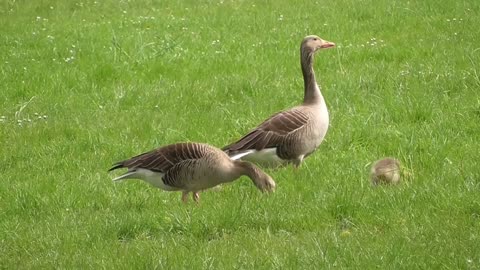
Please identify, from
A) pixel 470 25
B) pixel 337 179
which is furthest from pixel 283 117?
pixel 470 25

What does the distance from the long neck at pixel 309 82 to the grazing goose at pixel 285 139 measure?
15 centimetres

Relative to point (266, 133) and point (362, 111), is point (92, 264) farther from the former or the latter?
point (362, 111)

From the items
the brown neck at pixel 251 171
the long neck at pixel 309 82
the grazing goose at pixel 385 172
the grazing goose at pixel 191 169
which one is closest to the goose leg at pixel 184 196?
the grazing goose at pixel 191 169

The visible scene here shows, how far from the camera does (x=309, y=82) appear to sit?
10.2 m

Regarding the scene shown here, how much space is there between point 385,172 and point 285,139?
121cm

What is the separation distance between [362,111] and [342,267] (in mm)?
5182

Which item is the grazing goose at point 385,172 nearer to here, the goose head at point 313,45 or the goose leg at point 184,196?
the goose leg at point 184,196

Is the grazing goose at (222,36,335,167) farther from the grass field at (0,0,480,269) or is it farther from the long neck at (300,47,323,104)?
the grass field at (0,0,480,269)

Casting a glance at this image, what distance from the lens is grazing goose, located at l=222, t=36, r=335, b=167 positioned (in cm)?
957

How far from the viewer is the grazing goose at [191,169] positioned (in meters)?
8.70

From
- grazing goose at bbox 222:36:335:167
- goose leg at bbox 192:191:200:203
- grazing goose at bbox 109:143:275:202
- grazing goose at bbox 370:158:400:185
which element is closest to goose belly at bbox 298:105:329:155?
grazing goose at bbox 222:36:335:167

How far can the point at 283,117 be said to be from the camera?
32.2 feet

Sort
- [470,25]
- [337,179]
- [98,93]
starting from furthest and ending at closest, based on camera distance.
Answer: [470,25] → [98,93] → [337,179]

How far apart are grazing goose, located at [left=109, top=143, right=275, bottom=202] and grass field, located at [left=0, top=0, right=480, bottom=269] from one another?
18cm
